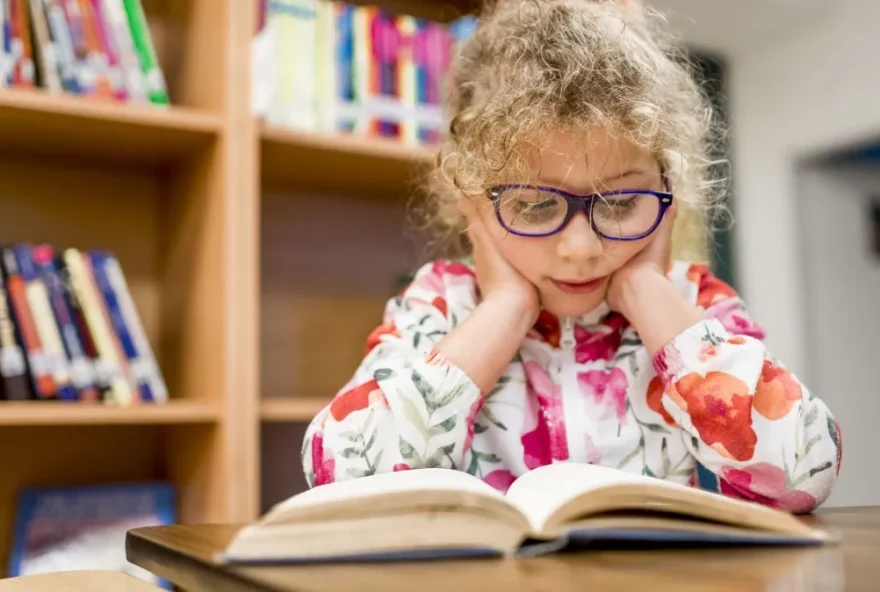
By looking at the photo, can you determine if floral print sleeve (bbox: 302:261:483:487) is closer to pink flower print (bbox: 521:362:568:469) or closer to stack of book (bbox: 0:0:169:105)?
pink flower print (bbox: 521:362:568:469)

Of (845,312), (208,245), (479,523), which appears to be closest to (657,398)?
(479,523)

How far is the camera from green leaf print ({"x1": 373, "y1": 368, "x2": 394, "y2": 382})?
843 millimetres

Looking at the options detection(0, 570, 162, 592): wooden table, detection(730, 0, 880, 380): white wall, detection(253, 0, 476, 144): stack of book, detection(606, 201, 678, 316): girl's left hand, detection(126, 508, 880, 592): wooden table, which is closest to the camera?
detection(126, 508, 880, 592): wooden table

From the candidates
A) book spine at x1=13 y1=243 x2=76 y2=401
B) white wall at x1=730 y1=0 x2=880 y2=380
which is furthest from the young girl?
white wall at x1=730 y1=0 x2=880 y2=380

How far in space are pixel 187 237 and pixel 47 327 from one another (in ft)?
1.04

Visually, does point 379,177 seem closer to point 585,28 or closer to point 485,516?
point 585,28

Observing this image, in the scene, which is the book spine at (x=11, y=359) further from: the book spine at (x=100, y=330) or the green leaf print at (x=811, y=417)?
the green leaf print at (x=811, y=417)

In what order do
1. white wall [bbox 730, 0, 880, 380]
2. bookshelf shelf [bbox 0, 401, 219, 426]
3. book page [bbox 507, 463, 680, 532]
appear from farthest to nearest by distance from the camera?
1. white wall [bbox 730, 0, 880, 380]
2. bookshelf shelf [bbox 0, 401, 219, 426]
3. book page [bbox 507, 463, 680, 532]

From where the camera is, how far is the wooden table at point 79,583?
27.5 inches

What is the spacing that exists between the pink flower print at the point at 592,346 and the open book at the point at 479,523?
1.42ft

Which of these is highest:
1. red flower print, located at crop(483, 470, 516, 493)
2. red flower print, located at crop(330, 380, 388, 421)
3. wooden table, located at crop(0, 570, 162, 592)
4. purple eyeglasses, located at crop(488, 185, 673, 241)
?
purple eyeglasses, located at crop(488, 185, 673, 241)

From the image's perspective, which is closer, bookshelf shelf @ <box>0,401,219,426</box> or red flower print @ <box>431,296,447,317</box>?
red flower print @ <box>431,296,447,317</box>

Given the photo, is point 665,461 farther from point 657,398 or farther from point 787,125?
point 787,125

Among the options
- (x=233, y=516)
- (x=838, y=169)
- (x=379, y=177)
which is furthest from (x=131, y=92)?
(x=838, y=169)
